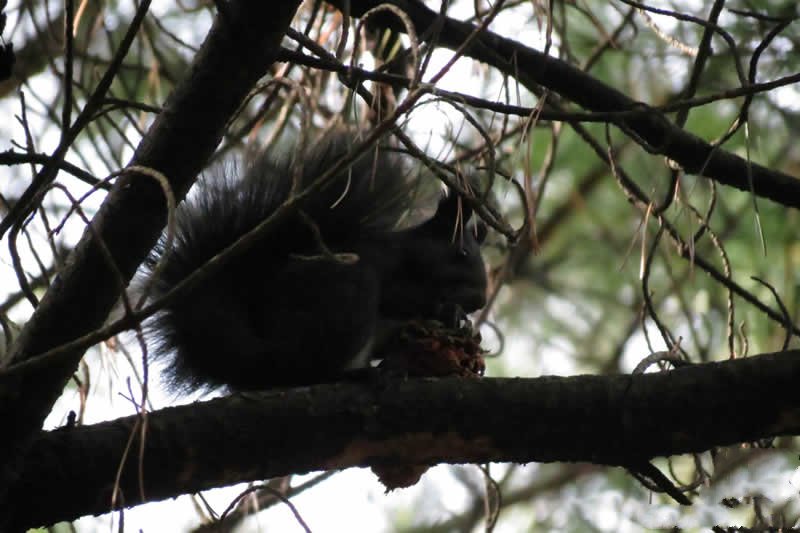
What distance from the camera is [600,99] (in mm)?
1757

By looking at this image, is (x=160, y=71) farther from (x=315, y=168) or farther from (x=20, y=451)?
(x=20, y=451)

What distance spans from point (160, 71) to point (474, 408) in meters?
1.22

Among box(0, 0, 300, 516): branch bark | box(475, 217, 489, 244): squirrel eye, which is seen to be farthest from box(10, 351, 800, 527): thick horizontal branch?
box(475, 217, 489, 244): squirrel eye

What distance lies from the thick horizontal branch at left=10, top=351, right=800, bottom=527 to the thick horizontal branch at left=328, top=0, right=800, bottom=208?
1.07 feet

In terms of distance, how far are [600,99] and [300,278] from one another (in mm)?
517

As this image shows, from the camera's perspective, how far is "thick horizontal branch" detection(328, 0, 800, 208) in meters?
1.67

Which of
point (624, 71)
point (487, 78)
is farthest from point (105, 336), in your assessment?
point (624, 71)

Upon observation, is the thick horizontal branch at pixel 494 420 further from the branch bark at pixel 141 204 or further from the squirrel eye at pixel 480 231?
the squirrel eye at pixel 480 231

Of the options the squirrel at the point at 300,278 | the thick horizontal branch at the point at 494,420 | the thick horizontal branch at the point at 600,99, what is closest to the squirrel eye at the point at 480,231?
the squirrel at the point at 300,278

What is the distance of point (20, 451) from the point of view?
131cm

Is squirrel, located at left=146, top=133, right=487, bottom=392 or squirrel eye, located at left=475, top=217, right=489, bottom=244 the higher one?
squirrel eye, located at left=475, top=217, right=489, bottom=244

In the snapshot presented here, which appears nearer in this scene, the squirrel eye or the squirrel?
the squirrel

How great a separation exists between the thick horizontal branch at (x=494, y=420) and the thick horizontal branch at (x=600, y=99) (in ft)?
1.07

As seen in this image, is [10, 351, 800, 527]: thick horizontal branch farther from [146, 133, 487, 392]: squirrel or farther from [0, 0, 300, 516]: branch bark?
[146, 133, 487, 392]: squirrel
